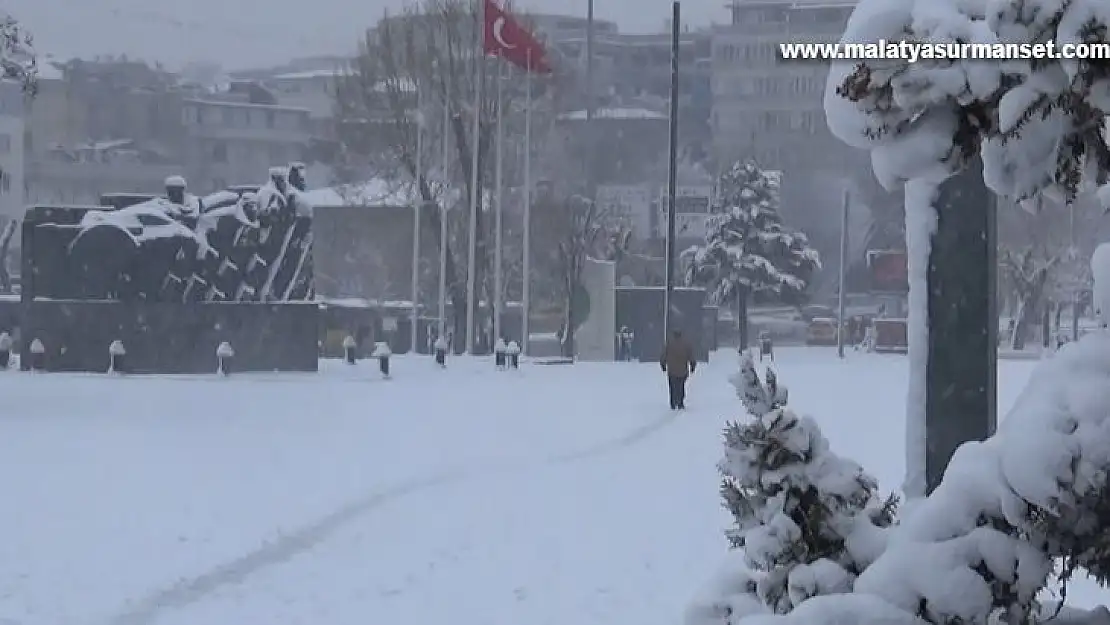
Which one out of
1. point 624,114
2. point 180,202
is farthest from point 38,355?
point 624,114

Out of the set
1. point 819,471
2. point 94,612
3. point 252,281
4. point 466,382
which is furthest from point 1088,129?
point 252,281

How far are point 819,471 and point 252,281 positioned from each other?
3536 cm

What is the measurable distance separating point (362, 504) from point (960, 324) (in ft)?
35.3

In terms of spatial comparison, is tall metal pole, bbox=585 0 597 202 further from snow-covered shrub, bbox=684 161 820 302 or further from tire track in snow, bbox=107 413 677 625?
tire track in snow, bbox=107 413 677 625

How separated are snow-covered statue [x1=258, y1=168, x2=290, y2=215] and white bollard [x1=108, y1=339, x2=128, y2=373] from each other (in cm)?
410

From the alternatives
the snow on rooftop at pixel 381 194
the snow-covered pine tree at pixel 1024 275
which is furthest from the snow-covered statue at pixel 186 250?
the snow-covered pine tree at pixel 1024 275

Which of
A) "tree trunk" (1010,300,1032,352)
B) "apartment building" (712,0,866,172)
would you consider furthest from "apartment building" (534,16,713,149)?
"tree trunk" (1010,300,1032,352)

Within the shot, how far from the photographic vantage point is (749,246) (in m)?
68.7

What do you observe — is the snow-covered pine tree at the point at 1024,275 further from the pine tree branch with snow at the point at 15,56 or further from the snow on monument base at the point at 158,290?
the pine tree branch with snow at the point at 15,56

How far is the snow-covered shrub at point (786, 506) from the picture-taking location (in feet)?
10.8

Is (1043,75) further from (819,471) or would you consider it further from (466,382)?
(466,382)

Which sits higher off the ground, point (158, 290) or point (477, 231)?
point (477, 231)

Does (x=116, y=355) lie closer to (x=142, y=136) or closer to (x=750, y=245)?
(x=750, y=245)

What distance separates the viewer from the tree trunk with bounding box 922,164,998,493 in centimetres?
559
